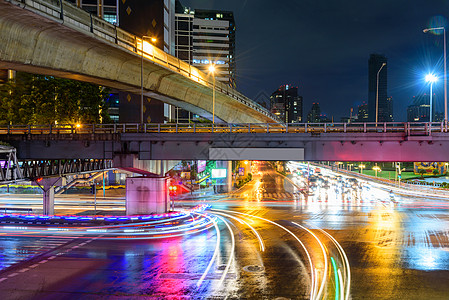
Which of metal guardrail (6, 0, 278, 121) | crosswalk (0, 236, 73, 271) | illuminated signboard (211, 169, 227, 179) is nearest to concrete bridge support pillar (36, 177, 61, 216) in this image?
crosswalk (0, 236, 73, 271)

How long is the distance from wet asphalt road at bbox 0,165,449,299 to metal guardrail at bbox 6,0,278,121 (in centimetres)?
1357

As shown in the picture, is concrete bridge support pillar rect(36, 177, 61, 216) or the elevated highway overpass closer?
the elevated highway overpass

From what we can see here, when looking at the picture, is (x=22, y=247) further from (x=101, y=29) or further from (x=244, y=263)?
(x=101, y=29)

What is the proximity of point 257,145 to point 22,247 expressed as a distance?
1697 cm

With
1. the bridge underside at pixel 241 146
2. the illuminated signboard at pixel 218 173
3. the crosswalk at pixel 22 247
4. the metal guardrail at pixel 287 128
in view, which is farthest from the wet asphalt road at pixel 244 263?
the illuminated signboard at pixel 218 173

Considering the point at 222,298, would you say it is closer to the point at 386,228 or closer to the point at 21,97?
the point at 386,228

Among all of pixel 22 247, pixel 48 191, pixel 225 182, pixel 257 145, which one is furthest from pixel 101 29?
pixel 225 182

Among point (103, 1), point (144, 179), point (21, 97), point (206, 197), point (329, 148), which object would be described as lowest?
point (206, 197)

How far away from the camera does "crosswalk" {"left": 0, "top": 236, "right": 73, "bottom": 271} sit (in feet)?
63.3

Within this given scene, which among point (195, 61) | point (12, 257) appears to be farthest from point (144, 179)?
point (195, 61)

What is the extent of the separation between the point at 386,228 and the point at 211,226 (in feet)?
46.4

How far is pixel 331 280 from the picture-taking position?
50.9 ft

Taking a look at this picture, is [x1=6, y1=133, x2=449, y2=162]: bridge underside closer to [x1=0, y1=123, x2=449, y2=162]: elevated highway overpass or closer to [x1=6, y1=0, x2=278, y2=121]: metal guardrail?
[x1=0, y1=123, x2=449, y2=162]: elevated highway overpass

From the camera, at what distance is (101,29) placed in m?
23.7
